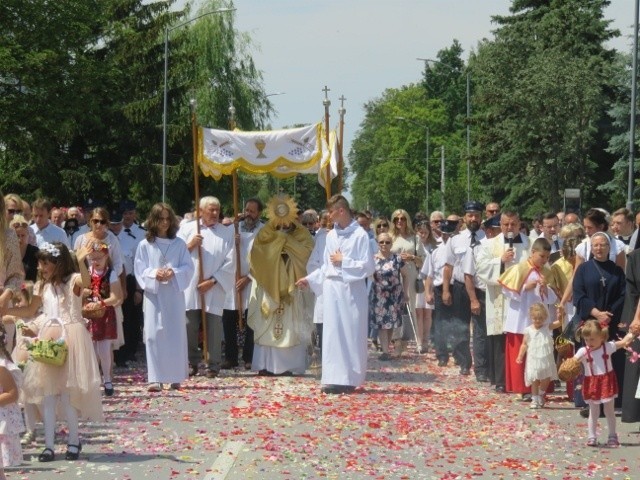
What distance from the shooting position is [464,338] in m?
18.8

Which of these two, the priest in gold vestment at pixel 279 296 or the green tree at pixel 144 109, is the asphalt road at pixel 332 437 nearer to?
the priest in gold vestment at pixel 279 296

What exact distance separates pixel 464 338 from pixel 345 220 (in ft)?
9.06

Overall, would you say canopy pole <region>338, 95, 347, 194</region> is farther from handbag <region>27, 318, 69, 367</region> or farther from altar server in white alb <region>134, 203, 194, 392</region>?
handbag <region>27, 318, 69, 367</region>

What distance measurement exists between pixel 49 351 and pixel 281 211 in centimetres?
792

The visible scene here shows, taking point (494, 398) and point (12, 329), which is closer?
point (12, 329)

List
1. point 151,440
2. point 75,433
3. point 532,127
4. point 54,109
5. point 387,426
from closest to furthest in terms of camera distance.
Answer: point 75,433 < point 151,440 < point 387,426 < point 54,109 < point 532,127

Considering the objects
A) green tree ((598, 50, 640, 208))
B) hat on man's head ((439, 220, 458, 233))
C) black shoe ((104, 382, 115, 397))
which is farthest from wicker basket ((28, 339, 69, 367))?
green tree ((598, 50, 640, 208))

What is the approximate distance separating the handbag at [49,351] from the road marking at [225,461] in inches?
54.3

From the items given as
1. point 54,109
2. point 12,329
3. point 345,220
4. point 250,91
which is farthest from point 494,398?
point 250,91

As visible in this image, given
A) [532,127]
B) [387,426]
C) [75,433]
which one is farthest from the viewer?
[532,127]

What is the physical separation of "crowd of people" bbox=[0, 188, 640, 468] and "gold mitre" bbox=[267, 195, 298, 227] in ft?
0.08

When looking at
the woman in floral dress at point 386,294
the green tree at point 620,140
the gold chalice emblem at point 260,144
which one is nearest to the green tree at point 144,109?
the green tree at point 620,140

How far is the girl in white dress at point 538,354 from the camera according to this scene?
595 inches

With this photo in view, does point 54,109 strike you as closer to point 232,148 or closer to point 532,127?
point 532,127
